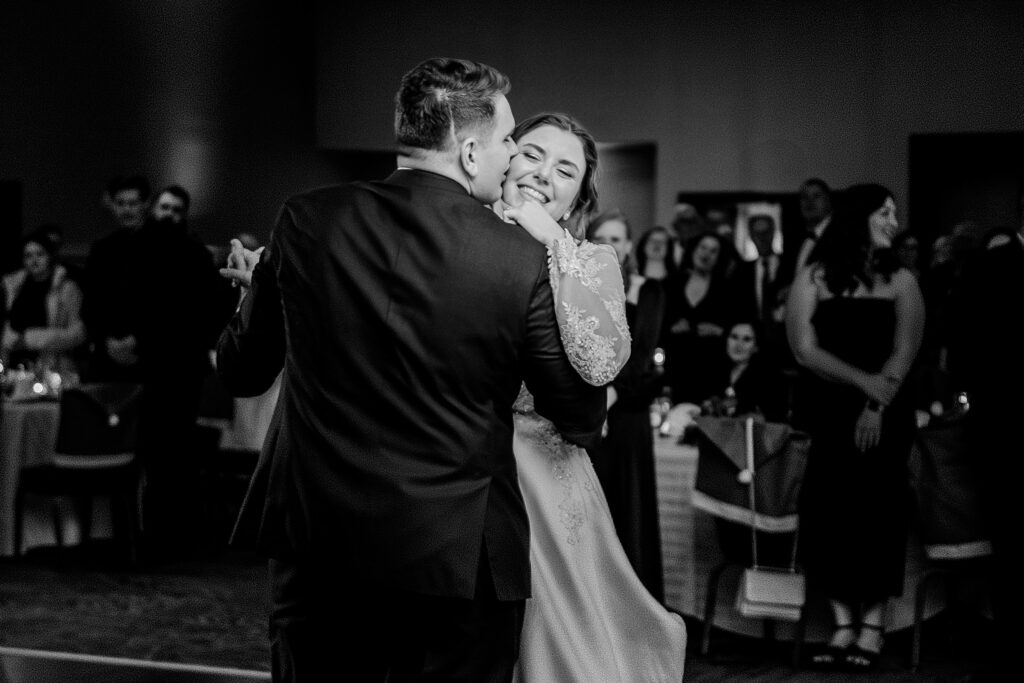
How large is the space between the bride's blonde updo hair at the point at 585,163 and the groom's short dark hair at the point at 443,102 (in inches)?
25.7

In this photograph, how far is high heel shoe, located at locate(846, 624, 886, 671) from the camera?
407cm

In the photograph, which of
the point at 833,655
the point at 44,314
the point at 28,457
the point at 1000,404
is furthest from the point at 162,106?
the point at 1000,404

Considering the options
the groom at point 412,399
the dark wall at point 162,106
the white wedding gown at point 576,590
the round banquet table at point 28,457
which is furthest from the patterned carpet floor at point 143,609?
the dark wall at point 162,106

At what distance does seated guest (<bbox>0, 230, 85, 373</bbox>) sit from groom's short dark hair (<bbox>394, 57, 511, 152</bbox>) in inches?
195

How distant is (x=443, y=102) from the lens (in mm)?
1741

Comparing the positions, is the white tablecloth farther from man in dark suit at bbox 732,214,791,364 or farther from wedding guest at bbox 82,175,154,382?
wedding guest at bbox 82,175,154,382

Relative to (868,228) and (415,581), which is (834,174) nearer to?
(868,228)

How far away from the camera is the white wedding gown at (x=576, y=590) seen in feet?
6.75

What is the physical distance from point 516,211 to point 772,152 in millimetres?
9078

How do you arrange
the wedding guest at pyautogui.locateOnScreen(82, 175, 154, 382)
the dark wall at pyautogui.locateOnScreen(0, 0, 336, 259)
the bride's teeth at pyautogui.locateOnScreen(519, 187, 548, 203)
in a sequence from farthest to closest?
the dark wall at pyautogui.locateOnScreen(0, 0, 336, 259)
the wedding guest at pyautogui.locateOnScreen(82, 175, 154, 382)
the bride's teeth at pyautogui.locateOnScreen(519, 187, 548, 203)

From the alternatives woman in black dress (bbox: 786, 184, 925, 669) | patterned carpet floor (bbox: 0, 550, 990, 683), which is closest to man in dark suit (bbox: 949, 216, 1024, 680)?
woman in black dress (bbox: 786, 184, 925, 669)

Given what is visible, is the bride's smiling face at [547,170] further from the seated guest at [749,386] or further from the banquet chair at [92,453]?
the banquet chair at [92,453]

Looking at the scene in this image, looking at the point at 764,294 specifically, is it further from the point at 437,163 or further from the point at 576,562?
the point at 437,163

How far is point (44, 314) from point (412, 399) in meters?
5.31
